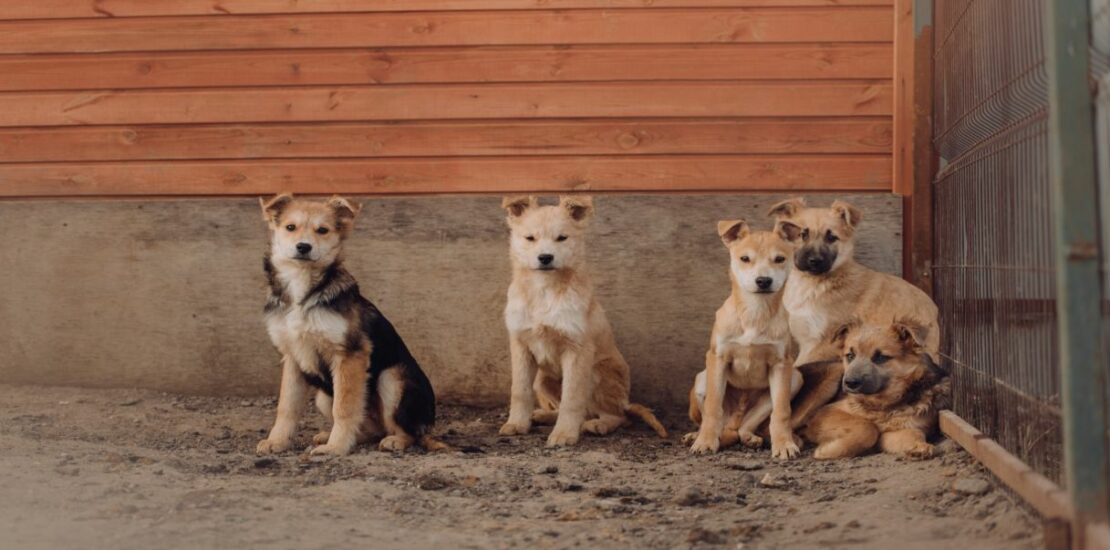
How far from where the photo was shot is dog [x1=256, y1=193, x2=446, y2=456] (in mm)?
7066

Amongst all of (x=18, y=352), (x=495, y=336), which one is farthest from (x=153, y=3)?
(x=495, y=336)

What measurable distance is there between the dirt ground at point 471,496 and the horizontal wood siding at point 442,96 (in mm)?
1939

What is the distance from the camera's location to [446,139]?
8805mm

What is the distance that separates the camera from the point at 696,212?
339 inches

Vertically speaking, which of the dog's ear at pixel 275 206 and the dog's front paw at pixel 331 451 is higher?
the dog's ear at pixel 275 206

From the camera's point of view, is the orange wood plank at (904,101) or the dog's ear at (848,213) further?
the orange wood plank at (904,101)

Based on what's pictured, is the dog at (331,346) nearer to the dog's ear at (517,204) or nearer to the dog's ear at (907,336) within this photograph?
the dog's ear at (517,204)

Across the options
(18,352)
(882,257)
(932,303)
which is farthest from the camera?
(18,352)

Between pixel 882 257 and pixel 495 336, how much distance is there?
2733mm

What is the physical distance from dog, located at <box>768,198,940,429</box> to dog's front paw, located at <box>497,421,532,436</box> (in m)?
1.77

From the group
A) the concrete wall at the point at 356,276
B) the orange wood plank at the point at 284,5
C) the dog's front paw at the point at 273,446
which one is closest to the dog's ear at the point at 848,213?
the concrete wall at the point at 356,276

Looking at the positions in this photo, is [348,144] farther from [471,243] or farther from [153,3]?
[153,3]

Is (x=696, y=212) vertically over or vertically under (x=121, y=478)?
over

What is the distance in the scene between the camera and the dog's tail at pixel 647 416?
7.94 m
